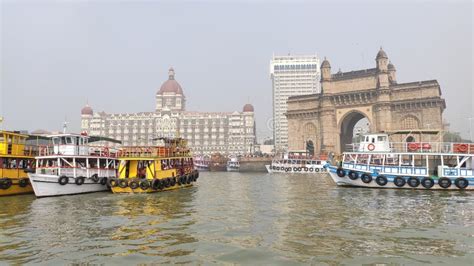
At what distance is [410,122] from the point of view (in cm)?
5594

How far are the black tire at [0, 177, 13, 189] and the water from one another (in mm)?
Answer: 3034

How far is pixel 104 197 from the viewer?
72.2 feet

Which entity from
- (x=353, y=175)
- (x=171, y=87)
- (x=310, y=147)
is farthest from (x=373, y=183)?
(x=171, y=87)

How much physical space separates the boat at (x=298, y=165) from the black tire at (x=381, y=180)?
95.9 ft

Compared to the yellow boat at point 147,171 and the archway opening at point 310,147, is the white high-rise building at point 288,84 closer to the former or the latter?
the archway opening at point 310,147

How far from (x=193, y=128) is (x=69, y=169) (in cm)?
8858

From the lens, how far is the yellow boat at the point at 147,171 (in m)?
23.6

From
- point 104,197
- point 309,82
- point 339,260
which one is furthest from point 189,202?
point 309,82

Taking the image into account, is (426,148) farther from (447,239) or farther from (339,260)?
(339,260)

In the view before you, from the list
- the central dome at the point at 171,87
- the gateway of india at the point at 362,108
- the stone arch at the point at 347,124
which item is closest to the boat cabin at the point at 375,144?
the gateway of india at the point at 362,108

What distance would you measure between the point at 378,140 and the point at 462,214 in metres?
13.1

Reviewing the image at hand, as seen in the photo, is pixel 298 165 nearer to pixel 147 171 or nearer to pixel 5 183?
pixel 147 171

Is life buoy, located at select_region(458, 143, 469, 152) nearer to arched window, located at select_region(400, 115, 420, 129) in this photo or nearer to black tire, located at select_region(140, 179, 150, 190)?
black tire, located at select_region(140, 179, 150, 190)

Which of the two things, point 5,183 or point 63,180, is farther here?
point 5,183
